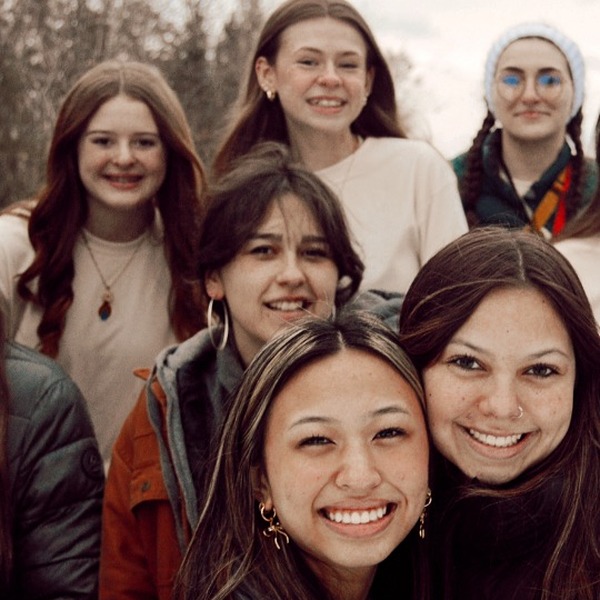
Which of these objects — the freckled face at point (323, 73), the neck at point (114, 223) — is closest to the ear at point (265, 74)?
the freckled face at point (323, 73)

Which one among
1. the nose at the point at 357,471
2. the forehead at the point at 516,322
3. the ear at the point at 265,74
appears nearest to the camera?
the nose at the point at 357,471

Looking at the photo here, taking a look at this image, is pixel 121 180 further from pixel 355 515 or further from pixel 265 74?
pixel 355 515

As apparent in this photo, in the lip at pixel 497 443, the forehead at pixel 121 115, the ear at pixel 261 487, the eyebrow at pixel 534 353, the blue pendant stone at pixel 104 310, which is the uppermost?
the forehead at pixel 121 115

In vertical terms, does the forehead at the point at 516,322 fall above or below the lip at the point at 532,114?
below

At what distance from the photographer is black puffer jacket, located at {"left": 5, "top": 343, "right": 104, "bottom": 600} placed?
307 centimetres

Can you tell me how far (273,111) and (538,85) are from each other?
1197 mm

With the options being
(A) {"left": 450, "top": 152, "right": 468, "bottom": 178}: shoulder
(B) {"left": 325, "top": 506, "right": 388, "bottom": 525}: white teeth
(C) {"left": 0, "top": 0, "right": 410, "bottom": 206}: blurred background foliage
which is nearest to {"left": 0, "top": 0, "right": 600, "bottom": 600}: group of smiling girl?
(B) {"left": 325, "top": 506, "right": 388, "bottom": 525}: white teeth

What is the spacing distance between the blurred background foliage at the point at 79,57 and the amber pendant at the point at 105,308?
730 cm

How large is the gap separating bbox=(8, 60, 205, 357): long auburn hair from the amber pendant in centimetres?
13

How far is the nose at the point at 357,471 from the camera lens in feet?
7.89

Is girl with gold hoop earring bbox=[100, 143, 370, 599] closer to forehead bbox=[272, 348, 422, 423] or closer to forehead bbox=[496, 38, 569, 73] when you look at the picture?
forehead bbox=[272, 348, 422, 423]

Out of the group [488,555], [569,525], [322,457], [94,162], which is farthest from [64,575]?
[94,162]

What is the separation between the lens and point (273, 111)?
437cm

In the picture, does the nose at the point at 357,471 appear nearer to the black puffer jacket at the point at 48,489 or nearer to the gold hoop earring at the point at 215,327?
the gold hoop earring at the point at 215,327
